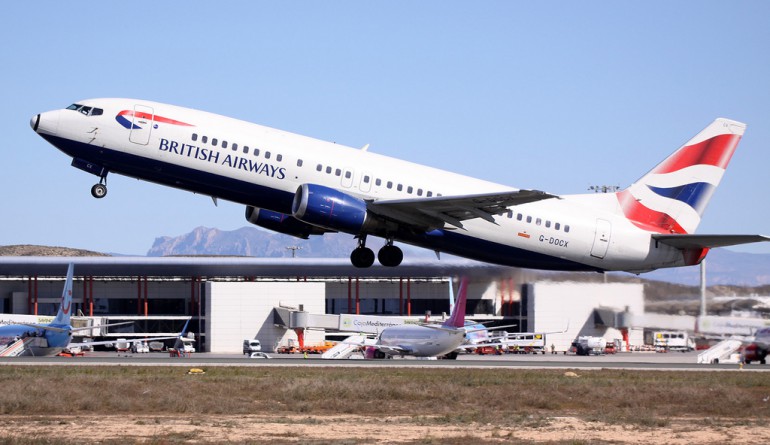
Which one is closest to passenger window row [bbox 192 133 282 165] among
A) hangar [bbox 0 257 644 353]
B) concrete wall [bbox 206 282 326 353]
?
hangar [bbox 0 257 644 353]

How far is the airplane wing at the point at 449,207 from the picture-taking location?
4003 cm

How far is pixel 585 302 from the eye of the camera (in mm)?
53594

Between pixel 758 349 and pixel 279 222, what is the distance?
79.3 feet

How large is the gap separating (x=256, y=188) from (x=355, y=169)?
3.86 meters

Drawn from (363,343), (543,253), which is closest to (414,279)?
(363,343)

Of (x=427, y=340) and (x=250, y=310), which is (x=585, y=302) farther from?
(x=250, y=310)

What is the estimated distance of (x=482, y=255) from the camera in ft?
147

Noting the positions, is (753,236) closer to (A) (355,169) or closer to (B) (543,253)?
(B) (543,253)

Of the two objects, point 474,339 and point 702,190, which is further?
point 474,339

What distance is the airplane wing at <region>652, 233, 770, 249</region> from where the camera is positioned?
4244 cm

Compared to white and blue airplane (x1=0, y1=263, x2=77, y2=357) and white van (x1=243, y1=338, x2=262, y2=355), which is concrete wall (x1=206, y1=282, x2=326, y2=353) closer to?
white van (x1=243, y1=338, x2=262, y2=355)

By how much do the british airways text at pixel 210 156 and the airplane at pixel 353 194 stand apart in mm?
37

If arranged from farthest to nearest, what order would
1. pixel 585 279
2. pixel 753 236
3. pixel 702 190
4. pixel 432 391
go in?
1. pixel 585 279
2. pixel 702 190
3. pixel 753 236
4. pixel 432 391

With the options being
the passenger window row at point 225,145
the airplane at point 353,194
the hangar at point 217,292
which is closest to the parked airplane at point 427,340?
the airplane at point 353,194
